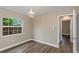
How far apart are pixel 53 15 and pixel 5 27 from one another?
139cm

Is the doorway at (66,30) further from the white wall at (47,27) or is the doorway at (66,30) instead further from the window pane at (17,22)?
the window pane at (17,22)

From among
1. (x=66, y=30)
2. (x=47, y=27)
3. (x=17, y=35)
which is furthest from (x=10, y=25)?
(x=66, y=30)

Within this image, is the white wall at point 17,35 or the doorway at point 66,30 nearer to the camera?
the white wall at point 17,35

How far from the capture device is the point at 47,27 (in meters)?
2.37

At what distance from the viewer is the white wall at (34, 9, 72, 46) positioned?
2234 millimetres

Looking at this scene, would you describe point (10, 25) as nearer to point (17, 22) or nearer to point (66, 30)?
point (17, 22)

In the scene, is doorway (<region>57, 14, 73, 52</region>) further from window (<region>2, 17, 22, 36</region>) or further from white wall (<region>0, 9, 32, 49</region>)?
window (<region>2, 17, 22, 36</region>)

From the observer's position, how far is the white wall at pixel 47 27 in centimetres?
223

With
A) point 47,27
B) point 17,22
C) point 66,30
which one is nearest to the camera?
point 17,22

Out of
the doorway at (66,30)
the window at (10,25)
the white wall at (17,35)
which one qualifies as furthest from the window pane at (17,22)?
the doorway at (66,30)

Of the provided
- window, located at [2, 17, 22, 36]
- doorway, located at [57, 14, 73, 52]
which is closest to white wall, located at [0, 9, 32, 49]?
window, located at [2, 17, 22, 36]
